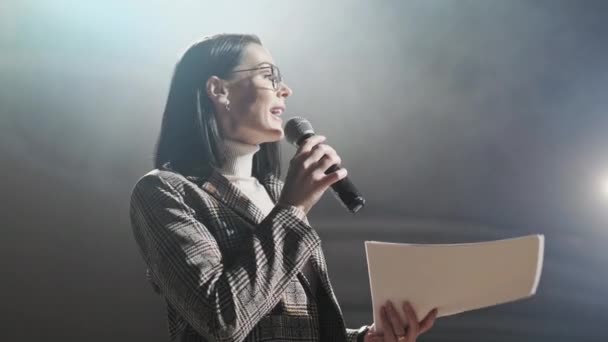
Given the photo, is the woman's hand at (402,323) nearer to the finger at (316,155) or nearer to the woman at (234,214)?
the woman at (234,214)

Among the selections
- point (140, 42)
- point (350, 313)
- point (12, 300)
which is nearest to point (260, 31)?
point (140, 42)

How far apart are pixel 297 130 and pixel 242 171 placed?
0.37 feet

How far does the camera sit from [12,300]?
6.75 ft

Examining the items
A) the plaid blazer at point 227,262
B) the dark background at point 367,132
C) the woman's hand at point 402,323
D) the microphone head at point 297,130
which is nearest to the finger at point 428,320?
the woman's hand at point 402,323

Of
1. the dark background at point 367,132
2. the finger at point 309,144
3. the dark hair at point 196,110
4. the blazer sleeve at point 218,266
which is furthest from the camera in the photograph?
the dark background at point 367,132

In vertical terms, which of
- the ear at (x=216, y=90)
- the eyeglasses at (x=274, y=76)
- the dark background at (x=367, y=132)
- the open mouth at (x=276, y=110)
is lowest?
the dark background at (x=367, y=132)

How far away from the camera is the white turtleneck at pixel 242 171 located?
93 cm

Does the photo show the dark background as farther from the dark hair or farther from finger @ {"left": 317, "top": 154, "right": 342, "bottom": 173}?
finger @ {"left": 317, "top": 154, "right": 342, "bottom": 173}

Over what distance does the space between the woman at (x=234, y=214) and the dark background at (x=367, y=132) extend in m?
1.16

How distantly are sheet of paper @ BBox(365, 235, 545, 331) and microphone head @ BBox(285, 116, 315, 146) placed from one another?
0.81 ft

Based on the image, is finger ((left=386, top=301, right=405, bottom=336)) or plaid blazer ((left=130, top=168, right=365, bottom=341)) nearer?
plaid blazer ((left=130, top=168, right=365, bottom=341))

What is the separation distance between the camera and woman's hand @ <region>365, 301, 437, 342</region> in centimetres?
83

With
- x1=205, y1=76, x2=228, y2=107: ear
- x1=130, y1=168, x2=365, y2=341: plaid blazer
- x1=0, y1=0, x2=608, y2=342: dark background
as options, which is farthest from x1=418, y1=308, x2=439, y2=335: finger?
x1=0, y1=0, x2=608, y2=342: dark background

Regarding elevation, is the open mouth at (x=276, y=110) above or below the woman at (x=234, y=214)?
above
